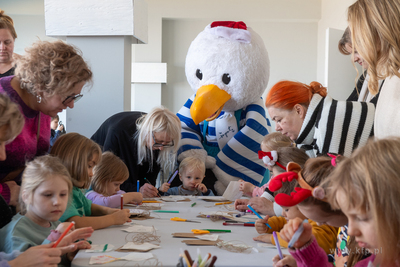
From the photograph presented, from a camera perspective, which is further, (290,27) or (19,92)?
(290,27)

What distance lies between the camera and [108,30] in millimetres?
2438

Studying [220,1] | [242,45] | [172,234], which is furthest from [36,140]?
[220,1]

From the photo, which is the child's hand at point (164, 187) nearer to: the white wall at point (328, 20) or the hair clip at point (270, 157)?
the hair clip at point (270, 157)

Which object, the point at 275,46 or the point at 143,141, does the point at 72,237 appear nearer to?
the point at 143,141

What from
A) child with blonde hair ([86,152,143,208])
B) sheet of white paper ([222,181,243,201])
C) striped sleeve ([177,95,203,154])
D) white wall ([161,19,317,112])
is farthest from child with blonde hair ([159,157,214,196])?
white wall ([161,19,317,112])

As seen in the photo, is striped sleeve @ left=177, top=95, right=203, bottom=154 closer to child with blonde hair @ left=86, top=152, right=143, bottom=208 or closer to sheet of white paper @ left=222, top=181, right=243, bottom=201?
sheet of white paper @ left=222, top=181, right=243, bottom=201

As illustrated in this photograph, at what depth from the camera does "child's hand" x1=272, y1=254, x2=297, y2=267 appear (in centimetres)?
101

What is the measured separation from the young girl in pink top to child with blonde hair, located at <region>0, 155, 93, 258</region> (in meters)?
0.74

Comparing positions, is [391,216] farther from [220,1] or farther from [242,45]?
[220,1]

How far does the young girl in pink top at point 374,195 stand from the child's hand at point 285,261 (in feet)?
0.79

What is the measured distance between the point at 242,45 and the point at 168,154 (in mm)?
782

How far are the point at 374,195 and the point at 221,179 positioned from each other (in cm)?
171

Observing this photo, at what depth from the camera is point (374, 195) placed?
28.5 inches

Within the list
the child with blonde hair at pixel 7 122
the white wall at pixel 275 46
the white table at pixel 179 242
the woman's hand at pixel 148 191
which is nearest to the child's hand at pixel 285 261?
the white table at pixel 179 242
